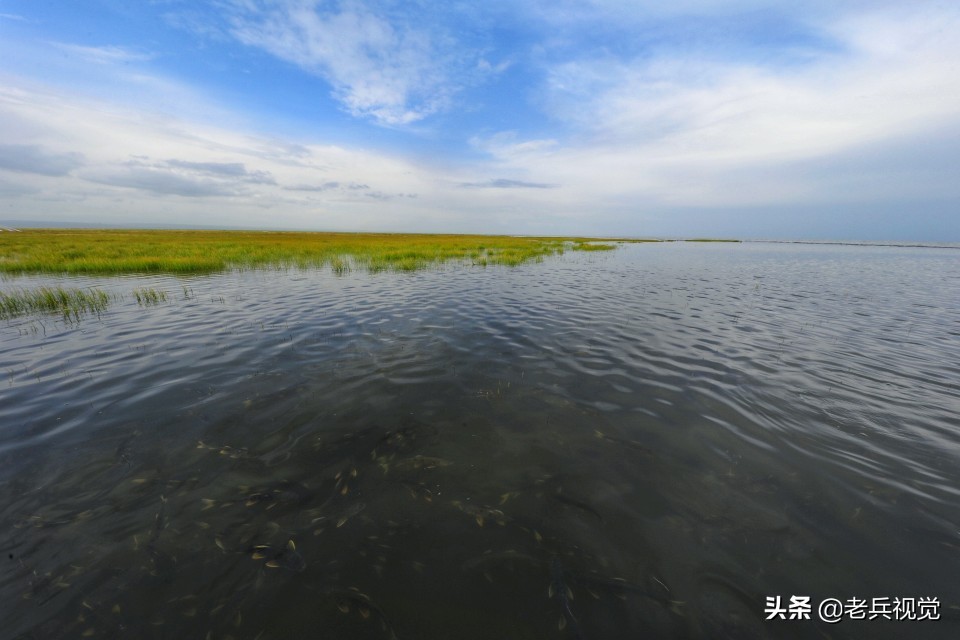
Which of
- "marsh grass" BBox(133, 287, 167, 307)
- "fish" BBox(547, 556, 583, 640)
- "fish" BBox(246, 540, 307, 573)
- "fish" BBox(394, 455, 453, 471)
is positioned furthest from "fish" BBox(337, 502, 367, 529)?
"marsh grass" BBox(133, 287, 167, 307)

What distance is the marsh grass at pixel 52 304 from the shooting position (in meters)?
15.2

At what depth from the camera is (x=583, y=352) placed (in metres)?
11.5

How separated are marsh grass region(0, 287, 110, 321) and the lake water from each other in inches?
157

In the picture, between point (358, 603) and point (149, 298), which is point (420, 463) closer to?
point (358, 603)

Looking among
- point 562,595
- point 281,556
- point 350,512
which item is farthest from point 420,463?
point 562,595

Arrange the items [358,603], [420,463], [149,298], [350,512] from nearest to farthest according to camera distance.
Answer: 1. [358,603]
2. [350,512]
3. [420,463]
4. [149,298]

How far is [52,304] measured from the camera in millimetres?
16406

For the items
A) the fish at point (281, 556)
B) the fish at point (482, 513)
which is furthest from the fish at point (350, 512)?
the fish at point (482, 513)

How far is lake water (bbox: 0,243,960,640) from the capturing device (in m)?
3.79

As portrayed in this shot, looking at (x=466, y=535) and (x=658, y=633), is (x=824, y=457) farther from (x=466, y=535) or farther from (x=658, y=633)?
(x=466, y=535)

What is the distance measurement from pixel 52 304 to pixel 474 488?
2371cm

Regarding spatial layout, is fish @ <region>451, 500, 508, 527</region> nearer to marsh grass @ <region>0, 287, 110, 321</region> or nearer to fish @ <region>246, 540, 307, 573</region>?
fish @ <region>246, 540, 307, 573</region>

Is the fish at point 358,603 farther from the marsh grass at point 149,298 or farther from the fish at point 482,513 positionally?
the marsh grass at point 149,298

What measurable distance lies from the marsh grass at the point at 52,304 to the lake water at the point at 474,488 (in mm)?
3992
